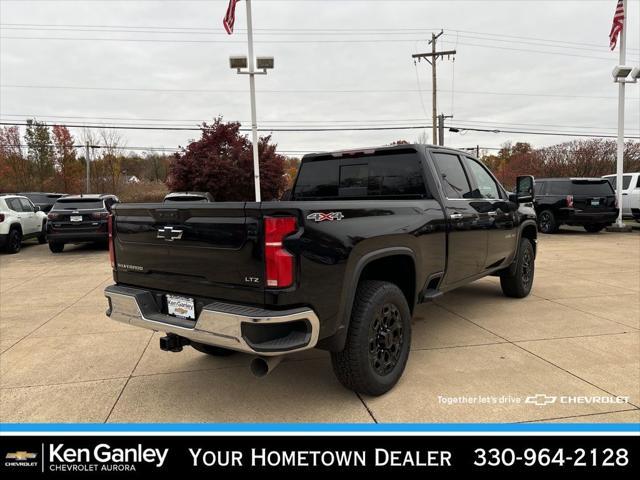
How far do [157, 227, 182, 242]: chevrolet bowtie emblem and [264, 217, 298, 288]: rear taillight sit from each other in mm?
754

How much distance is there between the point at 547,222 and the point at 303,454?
14.6 metres

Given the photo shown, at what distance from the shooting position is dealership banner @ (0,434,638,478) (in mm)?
2410

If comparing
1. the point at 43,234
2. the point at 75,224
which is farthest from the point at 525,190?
the point at 43,234

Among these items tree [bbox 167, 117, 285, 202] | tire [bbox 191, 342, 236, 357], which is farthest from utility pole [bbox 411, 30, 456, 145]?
tire [bbox 191, 342, 236, 357]

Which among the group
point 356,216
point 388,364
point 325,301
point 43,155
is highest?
point 43,155

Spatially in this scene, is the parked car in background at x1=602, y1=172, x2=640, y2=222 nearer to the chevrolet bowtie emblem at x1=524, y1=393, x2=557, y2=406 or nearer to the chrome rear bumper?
the chevrolet bowtie emblem at x1=524, y1=393, x2=557, y2=406

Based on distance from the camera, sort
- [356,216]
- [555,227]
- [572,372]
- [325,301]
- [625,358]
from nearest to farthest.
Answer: [325,301] < [356,216] < [572,372] < [625,358] < [555,227]

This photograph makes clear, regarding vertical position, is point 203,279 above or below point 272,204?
below

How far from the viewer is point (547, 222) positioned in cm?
1477

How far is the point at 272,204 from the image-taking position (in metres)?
2.55

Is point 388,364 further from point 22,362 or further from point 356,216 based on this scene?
point 22,362

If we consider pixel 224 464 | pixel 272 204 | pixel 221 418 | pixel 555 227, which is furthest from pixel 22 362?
pixel 555 227

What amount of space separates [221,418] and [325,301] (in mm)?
1186

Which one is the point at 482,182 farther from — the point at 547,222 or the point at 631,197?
the point at 631,197
